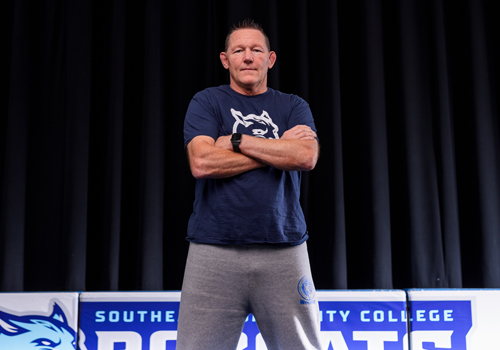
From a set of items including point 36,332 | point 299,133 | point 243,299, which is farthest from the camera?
point 36,332

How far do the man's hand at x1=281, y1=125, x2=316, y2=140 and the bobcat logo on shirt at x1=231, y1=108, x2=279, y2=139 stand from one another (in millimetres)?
42

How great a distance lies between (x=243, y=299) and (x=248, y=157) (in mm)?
401

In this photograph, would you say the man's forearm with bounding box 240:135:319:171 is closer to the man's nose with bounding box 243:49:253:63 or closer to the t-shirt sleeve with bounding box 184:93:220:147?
the t-shirt sleeve with bounding box 184:93:220:147

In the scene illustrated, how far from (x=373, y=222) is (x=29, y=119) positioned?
1899mm

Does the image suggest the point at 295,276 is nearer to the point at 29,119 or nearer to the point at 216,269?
the point at 216,269

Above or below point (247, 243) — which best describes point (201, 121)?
above

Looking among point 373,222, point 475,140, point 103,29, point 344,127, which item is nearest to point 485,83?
point 475,140

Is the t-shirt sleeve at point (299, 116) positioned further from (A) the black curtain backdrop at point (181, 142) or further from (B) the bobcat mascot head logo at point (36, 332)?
(B) the bobcat mascot head logo at point (36, 332)

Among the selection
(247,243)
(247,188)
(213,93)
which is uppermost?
(213,93)

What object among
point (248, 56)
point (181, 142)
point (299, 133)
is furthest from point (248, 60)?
point (181, 142)

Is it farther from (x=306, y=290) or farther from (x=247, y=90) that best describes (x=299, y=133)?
(x=306, y=290)

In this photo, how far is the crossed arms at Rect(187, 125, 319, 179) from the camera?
1167 mm

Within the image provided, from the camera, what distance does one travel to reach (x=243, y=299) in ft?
3.74

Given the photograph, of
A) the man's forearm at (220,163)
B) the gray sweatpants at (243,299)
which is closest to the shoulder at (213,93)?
the man's forearm at (220,163)
